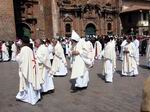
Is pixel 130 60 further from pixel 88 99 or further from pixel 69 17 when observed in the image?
pixel 69 17

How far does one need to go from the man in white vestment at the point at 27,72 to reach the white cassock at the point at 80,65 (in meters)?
1.68

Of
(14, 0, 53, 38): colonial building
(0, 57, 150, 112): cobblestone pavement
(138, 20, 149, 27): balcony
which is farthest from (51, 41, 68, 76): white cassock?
(138, 20, 149, 27): balcony

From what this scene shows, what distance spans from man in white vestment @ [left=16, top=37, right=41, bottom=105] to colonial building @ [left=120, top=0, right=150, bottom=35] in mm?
32249

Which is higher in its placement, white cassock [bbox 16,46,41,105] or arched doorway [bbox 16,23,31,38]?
arched doorway [bbox 16,23,31,38]

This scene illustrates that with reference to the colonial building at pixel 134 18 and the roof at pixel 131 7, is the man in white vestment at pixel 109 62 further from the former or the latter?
the roof at pixel 131 7

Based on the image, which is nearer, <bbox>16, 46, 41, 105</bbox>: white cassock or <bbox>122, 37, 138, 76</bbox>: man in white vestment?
<bbox>16, 46, 41, 105</bbox>: white cassock

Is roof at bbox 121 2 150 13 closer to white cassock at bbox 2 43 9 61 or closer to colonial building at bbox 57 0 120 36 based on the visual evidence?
colonial building at bbox 57 0 120 36

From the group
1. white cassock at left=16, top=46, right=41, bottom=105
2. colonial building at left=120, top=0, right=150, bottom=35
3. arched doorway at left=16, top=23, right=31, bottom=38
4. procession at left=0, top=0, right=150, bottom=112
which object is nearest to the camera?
procession at left=0, top=0, right=150, bottom=112

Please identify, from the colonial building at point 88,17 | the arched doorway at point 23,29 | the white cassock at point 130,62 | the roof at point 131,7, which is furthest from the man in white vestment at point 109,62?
the roof at point 131,7

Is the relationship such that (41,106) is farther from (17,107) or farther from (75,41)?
(75,41)

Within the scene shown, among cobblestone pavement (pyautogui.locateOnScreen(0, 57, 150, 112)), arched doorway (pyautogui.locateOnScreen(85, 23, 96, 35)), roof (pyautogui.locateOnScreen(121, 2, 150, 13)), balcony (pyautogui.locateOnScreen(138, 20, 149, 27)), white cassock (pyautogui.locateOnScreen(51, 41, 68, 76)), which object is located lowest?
cobblestone pavement (pyautogui.locateOnScreen(0, 57, 150, 112))

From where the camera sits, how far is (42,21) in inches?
1401

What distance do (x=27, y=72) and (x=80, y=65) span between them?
6.81 ft

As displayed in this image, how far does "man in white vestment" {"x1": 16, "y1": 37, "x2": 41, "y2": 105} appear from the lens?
320 inches
